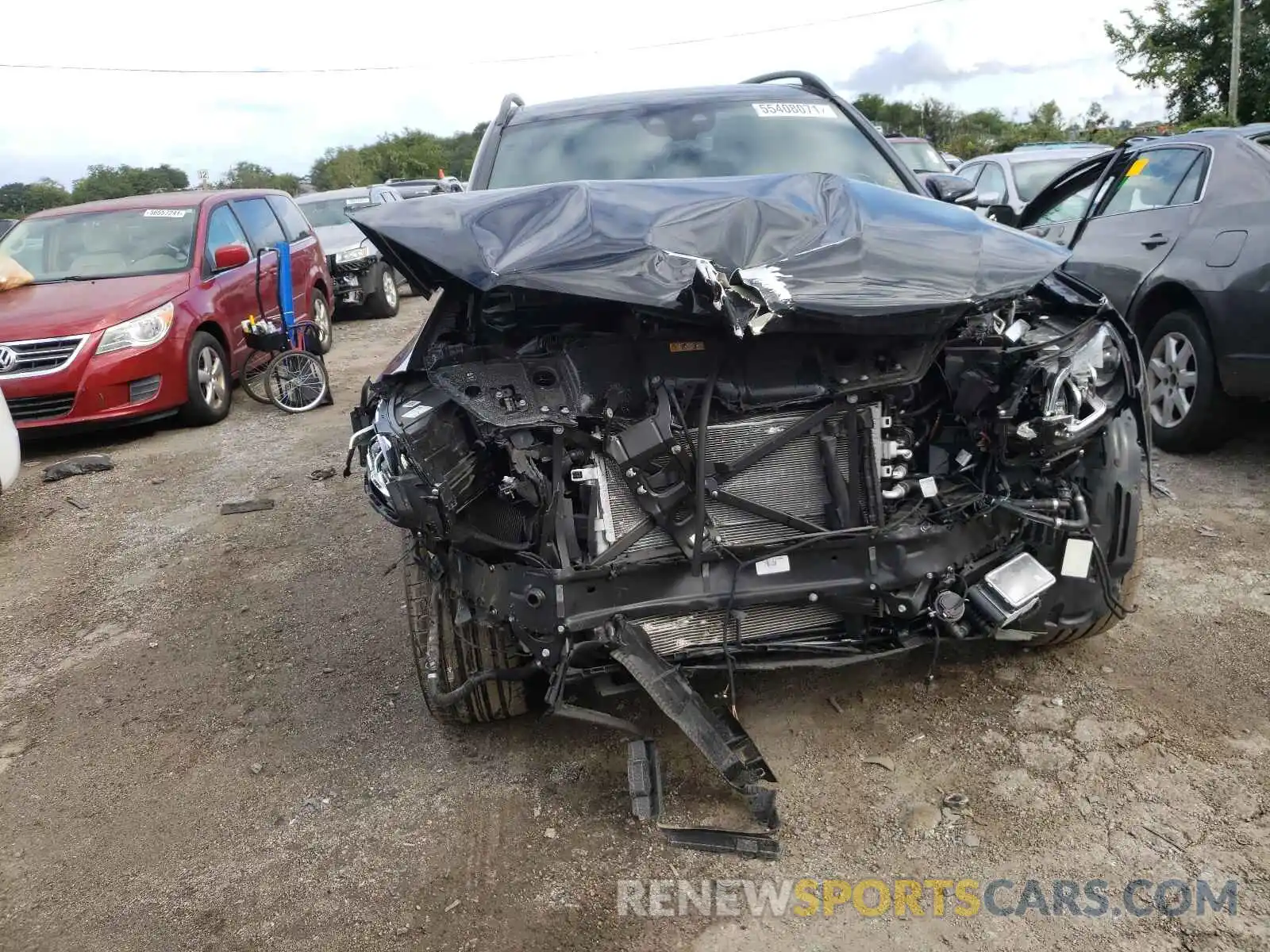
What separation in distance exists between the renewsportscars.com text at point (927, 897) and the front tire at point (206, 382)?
6.16m

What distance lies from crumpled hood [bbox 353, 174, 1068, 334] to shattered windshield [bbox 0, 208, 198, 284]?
5.85 m

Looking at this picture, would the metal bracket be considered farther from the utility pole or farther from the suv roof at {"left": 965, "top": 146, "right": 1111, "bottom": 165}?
the utility pole

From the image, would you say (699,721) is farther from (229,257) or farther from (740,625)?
(229,257)

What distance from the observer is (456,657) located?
297 cm

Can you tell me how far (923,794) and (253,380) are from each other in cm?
725

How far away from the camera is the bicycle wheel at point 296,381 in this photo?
773 centimetres

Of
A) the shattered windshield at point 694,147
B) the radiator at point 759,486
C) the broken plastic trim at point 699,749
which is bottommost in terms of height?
the broken plastic trim at point 699,749

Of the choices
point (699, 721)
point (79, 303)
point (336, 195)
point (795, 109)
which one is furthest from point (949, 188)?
point (336, 195)

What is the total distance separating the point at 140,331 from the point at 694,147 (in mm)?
4758

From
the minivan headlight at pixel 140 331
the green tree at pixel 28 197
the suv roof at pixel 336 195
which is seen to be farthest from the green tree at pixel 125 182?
the minivan headlight at pixel 140 331

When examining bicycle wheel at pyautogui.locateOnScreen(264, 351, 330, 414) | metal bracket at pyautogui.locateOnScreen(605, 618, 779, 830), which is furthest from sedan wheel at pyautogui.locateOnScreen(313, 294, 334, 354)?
metal bracket at pyautogui.locateOnScreen(605, 618, 779, 830)

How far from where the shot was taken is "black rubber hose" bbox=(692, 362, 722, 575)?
2.55 meters

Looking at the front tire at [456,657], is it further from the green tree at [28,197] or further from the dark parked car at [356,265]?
the green tree at [28,197]

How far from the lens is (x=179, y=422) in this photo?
7621 mm
